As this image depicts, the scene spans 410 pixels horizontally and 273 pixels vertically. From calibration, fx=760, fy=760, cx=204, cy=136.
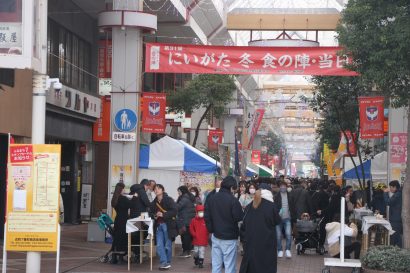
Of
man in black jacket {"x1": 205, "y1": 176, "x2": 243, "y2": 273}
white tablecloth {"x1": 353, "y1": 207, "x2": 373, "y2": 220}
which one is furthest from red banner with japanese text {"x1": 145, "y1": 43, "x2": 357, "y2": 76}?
man in black jacket {"x1": 205, "y1": 176, "x2": 243, "y2": 273}

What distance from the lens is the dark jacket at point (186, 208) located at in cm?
1731

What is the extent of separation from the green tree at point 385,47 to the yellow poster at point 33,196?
5.99m

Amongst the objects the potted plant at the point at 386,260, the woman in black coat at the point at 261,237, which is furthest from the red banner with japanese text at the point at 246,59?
the woman in black coat at the point at 261,237

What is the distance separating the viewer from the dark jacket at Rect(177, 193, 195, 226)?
56.8 feet

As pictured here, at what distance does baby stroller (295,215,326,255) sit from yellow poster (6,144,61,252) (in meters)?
8.55

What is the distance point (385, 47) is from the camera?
1363cm

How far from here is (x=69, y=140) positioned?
2723cm

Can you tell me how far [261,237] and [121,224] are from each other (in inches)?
219

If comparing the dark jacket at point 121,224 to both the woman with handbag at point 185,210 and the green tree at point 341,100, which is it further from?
the green tree at point 341,100

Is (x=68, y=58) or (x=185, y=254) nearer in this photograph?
(x=185, y=254)

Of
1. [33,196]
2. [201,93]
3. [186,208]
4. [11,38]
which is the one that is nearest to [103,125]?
[201,93]

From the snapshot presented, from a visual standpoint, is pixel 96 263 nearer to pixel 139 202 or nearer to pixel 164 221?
pixel 139 202

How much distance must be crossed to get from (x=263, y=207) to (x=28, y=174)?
3589 mm

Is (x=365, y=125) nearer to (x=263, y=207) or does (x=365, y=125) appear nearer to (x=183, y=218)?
(x=183, y=218)
